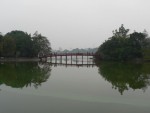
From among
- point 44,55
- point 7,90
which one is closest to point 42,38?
point 44,55

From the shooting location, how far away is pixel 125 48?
48.1 metres

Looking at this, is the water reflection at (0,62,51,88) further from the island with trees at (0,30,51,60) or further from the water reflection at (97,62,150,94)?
the island with trees at (0,30,51,60)

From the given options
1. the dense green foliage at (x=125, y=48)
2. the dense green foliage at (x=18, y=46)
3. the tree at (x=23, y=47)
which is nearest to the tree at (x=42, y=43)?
the dense green foliage at (x=18, y=46)

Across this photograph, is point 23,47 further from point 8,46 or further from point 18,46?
point 8,46

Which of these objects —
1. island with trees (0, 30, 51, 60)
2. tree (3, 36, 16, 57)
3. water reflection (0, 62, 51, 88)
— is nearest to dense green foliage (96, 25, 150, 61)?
island with trees (0, 30, 51, 60)

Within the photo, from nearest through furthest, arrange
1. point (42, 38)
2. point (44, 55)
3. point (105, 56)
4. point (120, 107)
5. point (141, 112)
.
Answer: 1. point (141, 112)
2. point (120, 107)
3. point (105, 56)
4. point (44, 55)
5. point (42, 38)

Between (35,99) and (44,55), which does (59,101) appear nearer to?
(35,99)

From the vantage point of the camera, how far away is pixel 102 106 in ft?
36.8

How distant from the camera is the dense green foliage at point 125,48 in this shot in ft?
157

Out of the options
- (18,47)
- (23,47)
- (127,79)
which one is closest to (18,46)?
(18,47)

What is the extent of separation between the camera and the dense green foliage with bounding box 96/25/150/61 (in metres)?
Answer: 47.9

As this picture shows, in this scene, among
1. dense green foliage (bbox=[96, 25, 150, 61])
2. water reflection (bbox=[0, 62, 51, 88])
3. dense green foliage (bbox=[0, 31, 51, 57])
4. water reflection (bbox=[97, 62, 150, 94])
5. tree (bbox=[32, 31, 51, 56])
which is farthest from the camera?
tree (bbox=[32, 31, 51, 56])

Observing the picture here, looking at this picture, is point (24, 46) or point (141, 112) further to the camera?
point (24, 46)

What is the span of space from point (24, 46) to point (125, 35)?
2191cm
